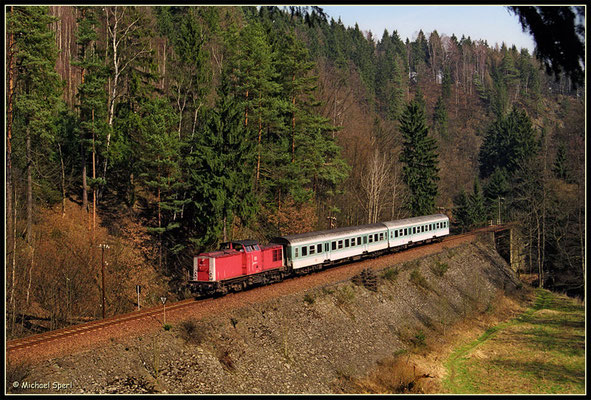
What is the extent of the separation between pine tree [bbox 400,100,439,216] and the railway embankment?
25516 millimetres

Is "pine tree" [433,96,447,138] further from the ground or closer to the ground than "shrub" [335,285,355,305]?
further from the ground

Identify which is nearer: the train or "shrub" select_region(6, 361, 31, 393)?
"shrub" select_region(6, 361, 31, 393)

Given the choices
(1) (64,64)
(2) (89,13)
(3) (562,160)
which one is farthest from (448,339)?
(1) (64,64)

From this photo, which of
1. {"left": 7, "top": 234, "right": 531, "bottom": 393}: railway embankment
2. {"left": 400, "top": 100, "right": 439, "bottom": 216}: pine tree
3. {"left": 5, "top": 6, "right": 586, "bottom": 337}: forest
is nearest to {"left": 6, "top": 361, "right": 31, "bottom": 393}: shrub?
{"left": 7, "top": 234, "right": 531, "bottom": 393}: railway embankment

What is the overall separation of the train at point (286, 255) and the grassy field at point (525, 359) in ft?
34.1

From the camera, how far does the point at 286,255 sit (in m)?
30.9

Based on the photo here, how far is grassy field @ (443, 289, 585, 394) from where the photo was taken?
85.8ft

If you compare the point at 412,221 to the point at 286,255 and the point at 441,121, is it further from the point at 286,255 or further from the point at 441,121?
the point at 441,121

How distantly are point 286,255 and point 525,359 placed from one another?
635 inches

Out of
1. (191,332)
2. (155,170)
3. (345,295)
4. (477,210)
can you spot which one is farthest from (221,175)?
(477,210)

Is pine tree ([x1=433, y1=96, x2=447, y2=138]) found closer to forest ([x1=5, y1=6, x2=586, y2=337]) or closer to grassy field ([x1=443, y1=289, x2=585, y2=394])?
forest ([x1=5, y1=6, x2=586, y2=337])

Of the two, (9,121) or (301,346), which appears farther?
(9,121)

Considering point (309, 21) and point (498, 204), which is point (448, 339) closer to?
point (309, 21)

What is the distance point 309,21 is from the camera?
930 centimetres
